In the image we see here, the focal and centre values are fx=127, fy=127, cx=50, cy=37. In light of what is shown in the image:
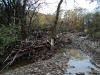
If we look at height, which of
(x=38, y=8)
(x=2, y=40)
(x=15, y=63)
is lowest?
(x=15, y=63)

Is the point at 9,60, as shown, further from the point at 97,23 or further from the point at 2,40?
the point at 97,23

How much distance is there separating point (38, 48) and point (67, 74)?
4.70m

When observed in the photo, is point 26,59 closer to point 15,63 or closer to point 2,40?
point 15,63

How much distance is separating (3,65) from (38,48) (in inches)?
130

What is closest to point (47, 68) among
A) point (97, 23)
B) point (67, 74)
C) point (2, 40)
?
point (67, 74)

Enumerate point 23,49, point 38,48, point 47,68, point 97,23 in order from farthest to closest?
point 97,23
point 38,48
point 23,49
point 47,68

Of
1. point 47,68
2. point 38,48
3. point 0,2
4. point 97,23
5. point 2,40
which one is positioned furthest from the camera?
point 97,23

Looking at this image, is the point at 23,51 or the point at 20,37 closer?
the point at 23,51

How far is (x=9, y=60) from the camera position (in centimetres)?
840

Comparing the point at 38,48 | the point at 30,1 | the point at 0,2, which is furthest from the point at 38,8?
the point at 38,48

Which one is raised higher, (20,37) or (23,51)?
(20,37)

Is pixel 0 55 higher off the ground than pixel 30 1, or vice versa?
pixel 30 1

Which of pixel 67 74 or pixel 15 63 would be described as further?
pixel 15 63

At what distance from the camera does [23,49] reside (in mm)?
9188
